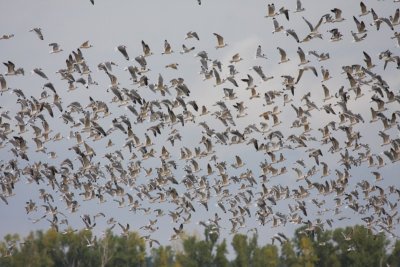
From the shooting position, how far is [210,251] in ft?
267

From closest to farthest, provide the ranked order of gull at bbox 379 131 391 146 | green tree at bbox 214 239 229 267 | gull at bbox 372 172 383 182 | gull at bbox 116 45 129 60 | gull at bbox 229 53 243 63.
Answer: gull at bbox 116 45 129 60, gull at bbox 229 53 243 63, gull at bbox 379 131 391 146, gull at bbox 372 172 383 182, green tree at bbox 214 239 229 267

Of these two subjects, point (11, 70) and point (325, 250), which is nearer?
point (11, 70)

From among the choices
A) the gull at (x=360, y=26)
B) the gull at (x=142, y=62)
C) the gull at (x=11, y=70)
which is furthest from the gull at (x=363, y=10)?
the gull at (x=11, y=70)

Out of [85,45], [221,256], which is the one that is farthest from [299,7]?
[221,256]

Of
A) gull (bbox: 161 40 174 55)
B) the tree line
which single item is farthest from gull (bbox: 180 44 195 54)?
the tree line

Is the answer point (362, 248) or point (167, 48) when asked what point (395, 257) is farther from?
point (167, 48)

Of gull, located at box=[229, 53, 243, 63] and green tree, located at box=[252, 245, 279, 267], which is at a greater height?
gull, located at box=[229, 53, 243, 63]

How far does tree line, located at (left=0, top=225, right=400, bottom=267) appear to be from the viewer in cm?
8119

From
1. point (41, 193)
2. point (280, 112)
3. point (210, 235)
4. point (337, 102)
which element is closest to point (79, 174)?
point (41, 193)

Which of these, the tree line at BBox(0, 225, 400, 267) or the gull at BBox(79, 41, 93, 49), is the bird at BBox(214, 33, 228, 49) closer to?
the gull at BBox(79, 41, 93, 49)

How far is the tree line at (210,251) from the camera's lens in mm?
81188

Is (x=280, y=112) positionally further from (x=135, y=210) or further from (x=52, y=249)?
(x=52, y=249)

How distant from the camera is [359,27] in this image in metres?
43.4

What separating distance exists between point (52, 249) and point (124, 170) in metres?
37.7
